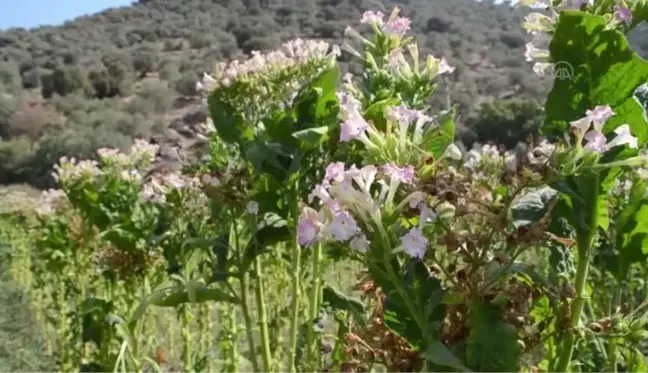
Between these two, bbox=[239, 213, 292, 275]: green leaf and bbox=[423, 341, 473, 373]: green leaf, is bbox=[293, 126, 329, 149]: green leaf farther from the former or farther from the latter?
bbox=[423, 341, 473, 373]: green leaf

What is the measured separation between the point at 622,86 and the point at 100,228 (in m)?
3.18

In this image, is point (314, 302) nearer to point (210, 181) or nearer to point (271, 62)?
point (210, 181)

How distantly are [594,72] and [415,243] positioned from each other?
425 millimetres

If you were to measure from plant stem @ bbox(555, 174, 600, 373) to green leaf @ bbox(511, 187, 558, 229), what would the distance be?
54 mm

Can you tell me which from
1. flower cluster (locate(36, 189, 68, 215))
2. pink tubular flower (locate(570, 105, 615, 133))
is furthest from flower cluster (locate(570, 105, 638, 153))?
flower cluster (locate(36, 189, 68, 215))

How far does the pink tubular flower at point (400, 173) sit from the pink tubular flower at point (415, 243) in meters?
0.06

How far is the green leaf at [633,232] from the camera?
141 cm

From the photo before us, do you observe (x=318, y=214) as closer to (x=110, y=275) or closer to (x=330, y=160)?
(x=330, y=160)

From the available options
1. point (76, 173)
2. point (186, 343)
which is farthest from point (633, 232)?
point (76, 173)

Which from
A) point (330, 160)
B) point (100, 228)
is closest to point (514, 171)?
point (330, 160)

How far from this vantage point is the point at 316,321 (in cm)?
179

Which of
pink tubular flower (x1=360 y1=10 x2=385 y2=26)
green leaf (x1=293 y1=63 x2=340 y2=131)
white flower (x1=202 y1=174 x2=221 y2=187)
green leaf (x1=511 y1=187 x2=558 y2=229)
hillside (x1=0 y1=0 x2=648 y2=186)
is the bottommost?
green leaf (x1=511 y1=187 x2=558 y2=229)

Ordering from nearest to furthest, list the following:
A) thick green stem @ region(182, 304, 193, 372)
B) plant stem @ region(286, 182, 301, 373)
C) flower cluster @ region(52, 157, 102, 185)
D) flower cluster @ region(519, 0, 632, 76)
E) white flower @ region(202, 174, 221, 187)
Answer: flower cluster @ region(519, 0, 632, 76) → plant stem @ region(286, 182, 301, 373) → white flower @ region(202, 174, 221, 187) → thick green stem @ region(182, 304, 193, 372) → flower cluster @ region(52, 157, 102, 185)

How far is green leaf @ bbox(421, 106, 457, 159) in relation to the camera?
1040mm
